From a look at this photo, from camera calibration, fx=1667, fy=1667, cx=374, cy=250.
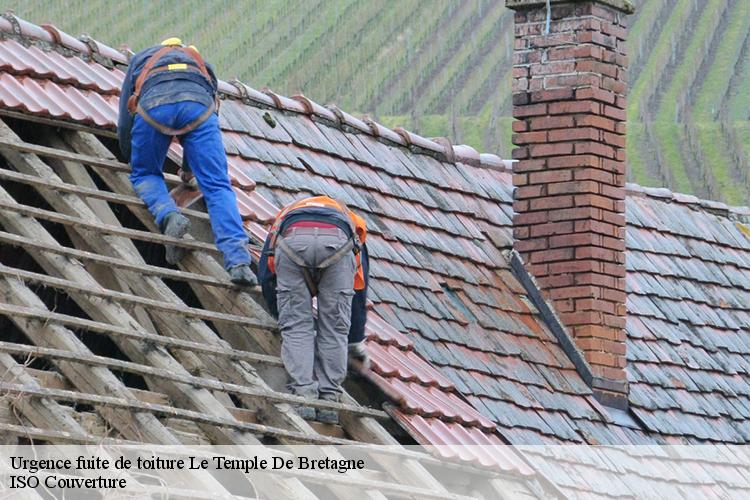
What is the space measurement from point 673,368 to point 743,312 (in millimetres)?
1611

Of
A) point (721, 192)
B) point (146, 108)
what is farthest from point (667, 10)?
point (146, 108)

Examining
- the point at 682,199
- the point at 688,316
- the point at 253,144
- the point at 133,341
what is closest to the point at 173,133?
the point at 133,341

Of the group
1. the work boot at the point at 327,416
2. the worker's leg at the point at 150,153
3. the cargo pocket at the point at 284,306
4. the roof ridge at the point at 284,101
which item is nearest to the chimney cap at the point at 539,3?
the roof ridge at the point at 284,101

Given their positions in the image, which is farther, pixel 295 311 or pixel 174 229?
pixel 174 229

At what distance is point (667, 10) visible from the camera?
60.3 m

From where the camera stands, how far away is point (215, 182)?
8.18m

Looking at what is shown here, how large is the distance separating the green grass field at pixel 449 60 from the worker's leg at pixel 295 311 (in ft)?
138

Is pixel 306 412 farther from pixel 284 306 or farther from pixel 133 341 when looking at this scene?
pixel 133 341

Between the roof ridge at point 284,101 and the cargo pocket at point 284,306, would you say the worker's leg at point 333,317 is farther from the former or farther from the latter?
the roof ridge at point 284,101

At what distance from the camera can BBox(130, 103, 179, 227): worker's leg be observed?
8.10 metres

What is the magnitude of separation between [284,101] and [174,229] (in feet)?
9.45

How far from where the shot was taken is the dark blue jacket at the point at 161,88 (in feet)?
26.8

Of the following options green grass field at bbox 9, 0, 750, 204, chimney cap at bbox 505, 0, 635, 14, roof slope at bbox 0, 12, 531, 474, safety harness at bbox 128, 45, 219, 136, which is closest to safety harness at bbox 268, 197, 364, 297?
roof slope at bbox 0, 12, 531, 474

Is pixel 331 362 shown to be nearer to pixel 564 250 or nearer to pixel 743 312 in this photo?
pixel 564 250
